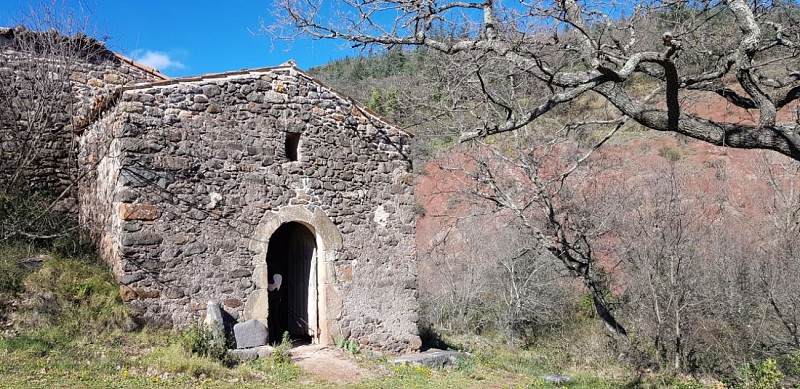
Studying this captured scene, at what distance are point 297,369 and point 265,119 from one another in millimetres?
3717

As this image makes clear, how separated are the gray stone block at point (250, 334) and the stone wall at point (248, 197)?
9.9 inches

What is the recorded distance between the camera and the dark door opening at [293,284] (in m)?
10.0

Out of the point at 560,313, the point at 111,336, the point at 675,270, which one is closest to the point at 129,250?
the point at 111,336

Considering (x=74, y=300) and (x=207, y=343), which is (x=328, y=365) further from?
(x=74, y=300)

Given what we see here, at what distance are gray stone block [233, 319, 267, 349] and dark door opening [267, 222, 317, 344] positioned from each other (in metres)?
1.26

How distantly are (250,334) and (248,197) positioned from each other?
197cm

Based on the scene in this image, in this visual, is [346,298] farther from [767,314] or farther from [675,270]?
[767,314]

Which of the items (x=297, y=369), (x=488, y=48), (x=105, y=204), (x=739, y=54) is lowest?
(x=297, y=369)

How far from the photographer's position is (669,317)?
11.4 meters

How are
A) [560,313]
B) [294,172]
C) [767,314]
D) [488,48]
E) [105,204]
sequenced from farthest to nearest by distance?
[560,313], [767,314], [294,172], [105,204], [488,48]

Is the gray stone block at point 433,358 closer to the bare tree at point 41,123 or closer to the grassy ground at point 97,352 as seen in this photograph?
the grassy ground at point 97,352

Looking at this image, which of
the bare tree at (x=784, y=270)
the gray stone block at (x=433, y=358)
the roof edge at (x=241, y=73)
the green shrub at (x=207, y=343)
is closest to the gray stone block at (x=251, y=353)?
the green shrub at (x=207, y=343)

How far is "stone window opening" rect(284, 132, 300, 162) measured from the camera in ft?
31.7

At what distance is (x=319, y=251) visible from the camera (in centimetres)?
964
